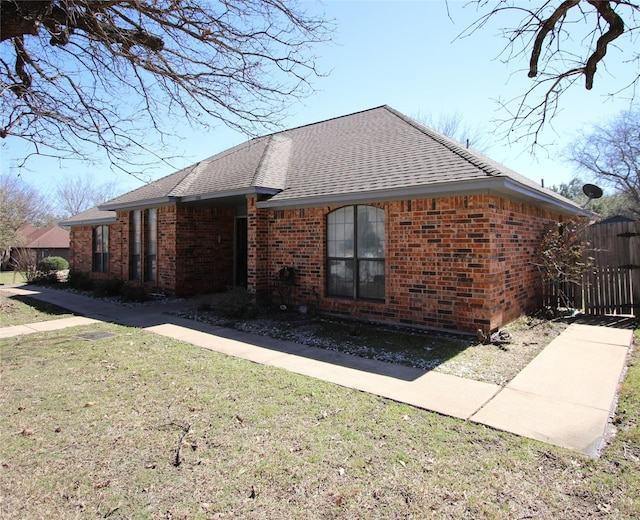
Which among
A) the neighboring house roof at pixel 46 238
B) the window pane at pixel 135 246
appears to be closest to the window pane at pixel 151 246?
the window pane at pixel 135 246

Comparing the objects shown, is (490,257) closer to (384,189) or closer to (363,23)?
(384,189)

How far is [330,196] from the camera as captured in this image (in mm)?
8180

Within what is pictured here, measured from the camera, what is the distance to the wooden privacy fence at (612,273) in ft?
29.0

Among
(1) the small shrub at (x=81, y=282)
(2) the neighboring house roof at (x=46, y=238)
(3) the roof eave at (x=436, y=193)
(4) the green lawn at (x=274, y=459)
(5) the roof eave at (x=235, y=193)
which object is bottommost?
(4) the green lawn at (x=274, y=459)

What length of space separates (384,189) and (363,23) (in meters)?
2.78

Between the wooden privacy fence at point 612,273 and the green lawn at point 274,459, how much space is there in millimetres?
5213

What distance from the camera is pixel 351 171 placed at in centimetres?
903

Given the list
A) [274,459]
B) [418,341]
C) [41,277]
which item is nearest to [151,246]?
[41,277]

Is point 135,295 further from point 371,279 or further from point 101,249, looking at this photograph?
point 371,279

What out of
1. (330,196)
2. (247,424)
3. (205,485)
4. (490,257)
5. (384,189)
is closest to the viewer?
(205,485)

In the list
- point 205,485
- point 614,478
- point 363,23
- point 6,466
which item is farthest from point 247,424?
point 363,23

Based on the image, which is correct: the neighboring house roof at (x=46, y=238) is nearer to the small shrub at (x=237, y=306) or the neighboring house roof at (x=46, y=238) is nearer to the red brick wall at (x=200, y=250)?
the red brick wall at (x=200, y=250)

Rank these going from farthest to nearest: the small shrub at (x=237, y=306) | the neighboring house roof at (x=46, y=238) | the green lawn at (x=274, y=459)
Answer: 1. the neighboring house roof at (x=46, y=238)
2. the small shrub at (x=237, y=306)
3. the green lawn at (x=274, y=459)

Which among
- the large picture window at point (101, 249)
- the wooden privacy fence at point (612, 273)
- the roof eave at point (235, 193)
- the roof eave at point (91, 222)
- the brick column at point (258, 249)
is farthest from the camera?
the large picture window at point (101, 249)
